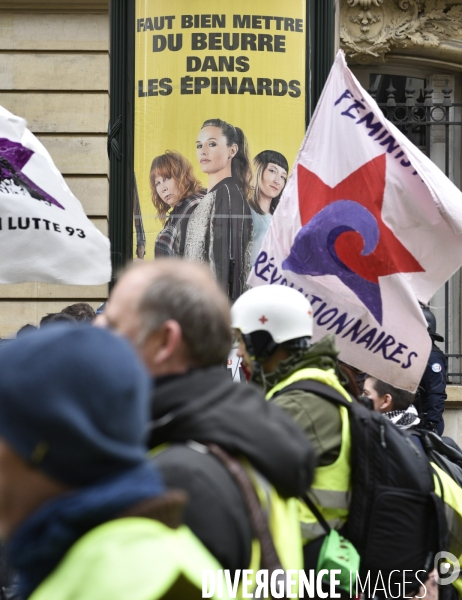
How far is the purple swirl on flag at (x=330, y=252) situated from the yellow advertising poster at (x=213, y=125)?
1407mm

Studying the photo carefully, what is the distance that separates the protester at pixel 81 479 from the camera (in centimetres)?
125

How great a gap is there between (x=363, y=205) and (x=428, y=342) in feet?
2.22

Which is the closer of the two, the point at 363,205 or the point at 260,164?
the point at 363,205

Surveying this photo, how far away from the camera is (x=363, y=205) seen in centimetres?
461

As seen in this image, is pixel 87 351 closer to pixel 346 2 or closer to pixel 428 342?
pixel 428 342

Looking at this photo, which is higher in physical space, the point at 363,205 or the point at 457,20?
the point at 457,20

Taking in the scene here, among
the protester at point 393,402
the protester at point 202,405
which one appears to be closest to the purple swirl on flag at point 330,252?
the protester at point 393,402

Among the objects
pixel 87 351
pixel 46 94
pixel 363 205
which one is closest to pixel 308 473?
pixel 87 351

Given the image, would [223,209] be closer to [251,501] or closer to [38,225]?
[38,225]

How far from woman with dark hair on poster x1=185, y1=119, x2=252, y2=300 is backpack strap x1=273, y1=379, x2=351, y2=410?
2.80 meters

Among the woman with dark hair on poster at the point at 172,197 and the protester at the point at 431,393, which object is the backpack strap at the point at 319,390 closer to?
the woman with dark hair on poster at the point at 172,197

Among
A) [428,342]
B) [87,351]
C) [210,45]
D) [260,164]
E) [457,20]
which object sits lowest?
[428,342]

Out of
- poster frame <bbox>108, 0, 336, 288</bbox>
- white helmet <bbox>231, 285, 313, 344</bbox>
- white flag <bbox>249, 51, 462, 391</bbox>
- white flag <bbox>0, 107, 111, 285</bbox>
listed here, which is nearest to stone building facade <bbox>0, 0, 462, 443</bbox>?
poster frame <bbox>108, 0, 336, 288</bbox>

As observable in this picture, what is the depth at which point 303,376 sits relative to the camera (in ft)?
10.7
